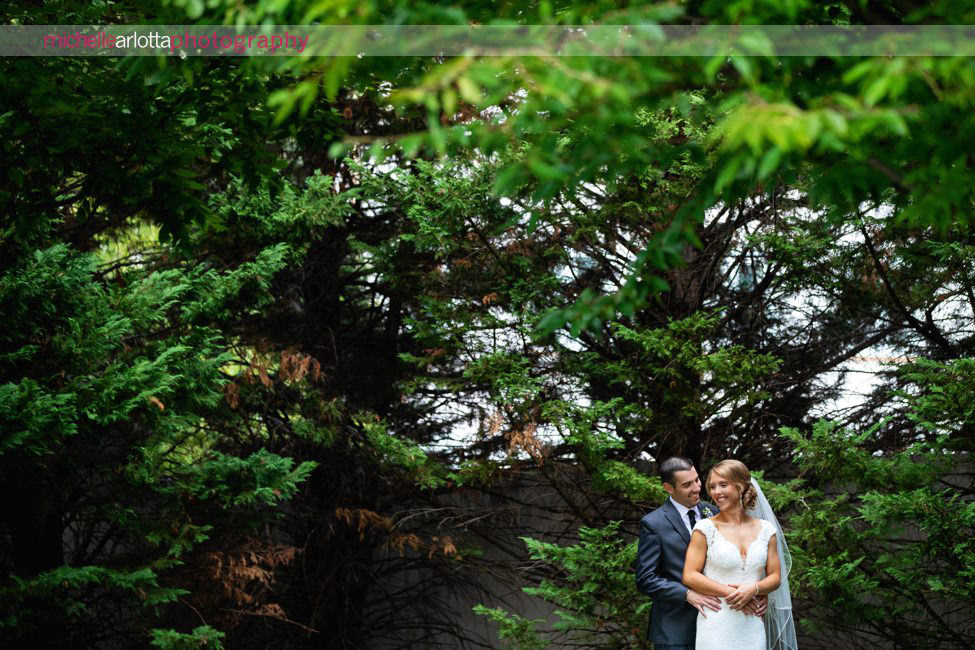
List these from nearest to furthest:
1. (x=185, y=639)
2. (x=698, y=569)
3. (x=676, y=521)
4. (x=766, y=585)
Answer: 1. (x=766, y=585)
2. (x=698, y=569)
3. (x=676, y=521)
4. (x=185, y=639)

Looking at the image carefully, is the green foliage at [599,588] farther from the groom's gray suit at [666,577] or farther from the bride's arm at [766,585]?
the bride's arm at [766,585]

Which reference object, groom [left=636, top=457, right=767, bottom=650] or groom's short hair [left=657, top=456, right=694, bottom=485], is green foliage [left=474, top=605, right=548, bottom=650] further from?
groom's short hair [left=657, top=456, right=694, bottom=485]

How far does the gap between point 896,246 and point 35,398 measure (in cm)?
638

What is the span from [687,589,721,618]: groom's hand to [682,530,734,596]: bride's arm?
3 centimetres

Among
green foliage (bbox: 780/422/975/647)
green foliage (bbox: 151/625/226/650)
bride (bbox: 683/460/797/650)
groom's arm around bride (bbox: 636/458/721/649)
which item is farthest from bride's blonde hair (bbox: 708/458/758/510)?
green foliage (bbox: 151/625/226/650)

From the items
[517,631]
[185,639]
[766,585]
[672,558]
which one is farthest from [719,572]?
[185,639]

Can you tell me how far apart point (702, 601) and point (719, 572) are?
6.9 inches

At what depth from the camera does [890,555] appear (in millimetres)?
6848

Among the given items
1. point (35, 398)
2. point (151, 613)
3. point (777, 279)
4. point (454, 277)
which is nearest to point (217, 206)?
point (454, 277)

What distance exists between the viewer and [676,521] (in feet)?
18.6

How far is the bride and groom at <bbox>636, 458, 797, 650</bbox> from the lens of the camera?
521cm

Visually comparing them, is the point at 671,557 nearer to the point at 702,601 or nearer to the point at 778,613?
the point at 702,601

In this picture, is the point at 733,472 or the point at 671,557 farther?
the point at 671,557

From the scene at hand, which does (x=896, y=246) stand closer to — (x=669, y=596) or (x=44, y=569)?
(x=669, y=596)
